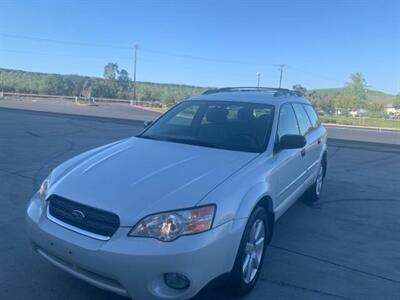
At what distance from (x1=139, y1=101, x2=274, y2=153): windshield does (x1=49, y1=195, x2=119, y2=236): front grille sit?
5.08ft

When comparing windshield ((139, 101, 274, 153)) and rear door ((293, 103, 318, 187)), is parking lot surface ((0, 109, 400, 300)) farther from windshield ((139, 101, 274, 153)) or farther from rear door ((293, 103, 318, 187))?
windshield ((139, 101, 274, 153))

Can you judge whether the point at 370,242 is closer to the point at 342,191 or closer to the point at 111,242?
the point at 342,191

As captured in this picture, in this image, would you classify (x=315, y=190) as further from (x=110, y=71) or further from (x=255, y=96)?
(x=110, y=71)

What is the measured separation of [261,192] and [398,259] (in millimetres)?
2042

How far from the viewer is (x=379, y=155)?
480 inches

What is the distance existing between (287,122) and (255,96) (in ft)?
1.76

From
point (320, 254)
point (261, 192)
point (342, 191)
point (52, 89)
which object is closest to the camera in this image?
point (261, 192)

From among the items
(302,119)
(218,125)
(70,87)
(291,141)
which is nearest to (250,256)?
(291,141)

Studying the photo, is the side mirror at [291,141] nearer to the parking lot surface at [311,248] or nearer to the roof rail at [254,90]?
the parking lot surface at [311,248]

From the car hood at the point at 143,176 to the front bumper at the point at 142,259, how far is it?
0.69 ft

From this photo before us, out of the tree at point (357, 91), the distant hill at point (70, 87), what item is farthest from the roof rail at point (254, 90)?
the tree at point (357, 91)

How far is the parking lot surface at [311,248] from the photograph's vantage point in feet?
10.7

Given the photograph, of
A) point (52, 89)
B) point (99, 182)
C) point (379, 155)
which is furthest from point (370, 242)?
point (52, 89)

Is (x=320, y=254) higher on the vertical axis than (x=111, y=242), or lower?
lower
